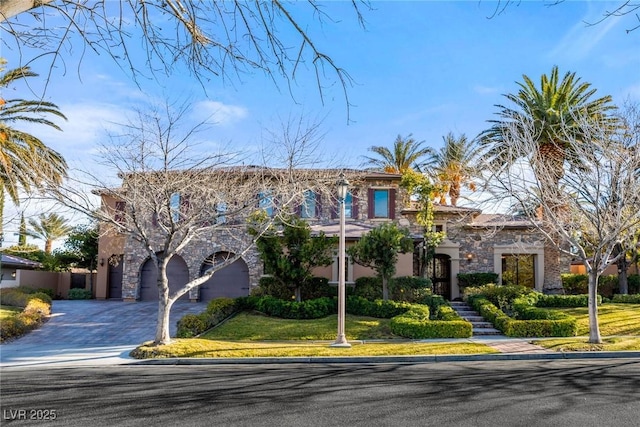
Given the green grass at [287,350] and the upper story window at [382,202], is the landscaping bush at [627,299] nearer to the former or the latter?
the upper story window at [382,202]

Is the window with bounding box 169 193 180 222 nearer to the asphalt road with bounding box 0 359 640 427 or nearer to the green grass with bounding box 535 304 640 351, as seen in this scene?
the asphalt road with bounding box 0 359 640 427

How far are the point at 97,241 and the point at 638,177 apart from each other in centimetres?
2697

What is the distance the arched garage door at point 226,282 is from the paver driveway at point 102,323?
59.0 inches

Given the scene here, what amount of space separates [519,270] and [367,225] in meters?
10.7

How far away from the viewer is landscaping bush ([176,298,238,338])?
1681cm

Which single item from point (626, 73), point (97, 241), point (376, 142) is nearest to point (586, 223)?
point (626, 73)

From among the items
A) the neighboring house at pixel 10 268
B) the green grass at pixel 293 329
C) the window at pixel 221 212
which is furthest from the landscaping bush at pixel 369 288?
the neighboring house at pixel 10 268

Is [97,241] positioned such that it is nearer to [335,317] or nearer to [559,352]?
[335,317]

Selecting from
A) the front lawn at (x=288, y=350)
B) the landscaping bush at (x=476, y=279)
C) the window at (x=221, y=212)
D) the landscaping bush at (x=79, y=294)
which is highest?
the window at (x=221, y=212)

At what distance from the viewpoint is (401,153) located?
35844 millimetres

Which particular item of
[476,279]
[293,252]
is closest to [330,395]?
[293,252]

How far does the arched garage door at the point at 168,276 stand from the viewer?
2706cm

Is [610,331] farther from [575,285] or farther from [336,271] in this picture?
[336,271]

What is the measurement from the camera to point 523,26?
5.98 m
